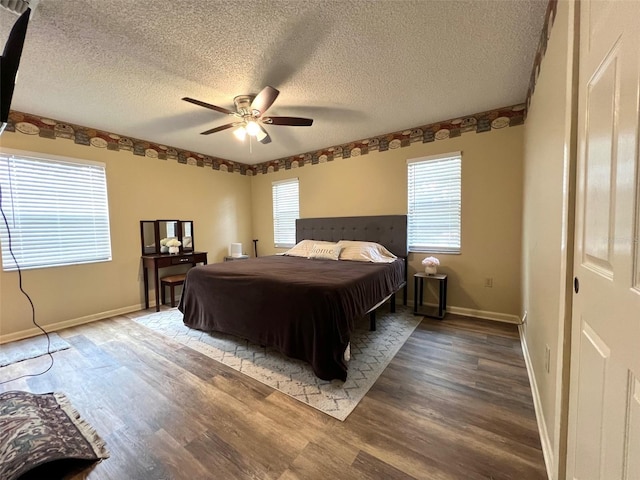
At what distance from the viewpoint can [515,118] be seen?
2.93 m

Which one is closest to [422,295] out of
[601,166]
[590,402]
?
[590,402]

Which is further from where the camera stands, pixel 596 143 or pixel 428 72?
pixel 428 72

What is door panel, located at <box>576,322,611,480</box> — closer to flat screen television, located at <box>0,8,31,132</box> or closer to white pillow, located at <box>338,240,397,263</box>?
white pillow, located at <box>338,240,397,263</box>

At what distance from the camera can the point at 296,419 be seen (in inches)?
64.8

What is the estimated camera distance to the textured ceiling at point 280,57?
1.58 m

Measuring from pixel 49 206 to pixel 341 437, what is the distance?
404 cm

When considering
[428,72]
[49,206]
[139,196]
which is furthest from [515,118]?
[49,206]

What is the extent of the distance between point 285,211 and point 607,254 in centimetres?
462

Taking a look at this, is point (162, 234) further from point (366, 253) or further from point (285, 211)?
point (366, 253)

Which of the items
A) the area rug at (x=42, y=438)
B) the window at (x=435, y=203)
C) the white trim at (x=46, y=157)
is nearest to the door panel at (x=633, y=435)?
the area rug at (x=42, y=438)

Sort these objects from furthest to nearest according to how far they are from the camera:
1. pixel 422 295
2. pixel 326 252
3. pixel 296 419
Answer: pixel 326 252 → pixel 422 295 → pixel 296 419

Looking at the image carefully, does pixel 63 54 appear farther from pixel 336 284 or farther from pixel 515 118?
pixel 515 118

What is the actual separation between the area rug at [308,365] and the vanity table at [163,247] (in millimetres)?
778

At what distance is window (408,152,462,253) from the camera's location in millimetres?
3381
